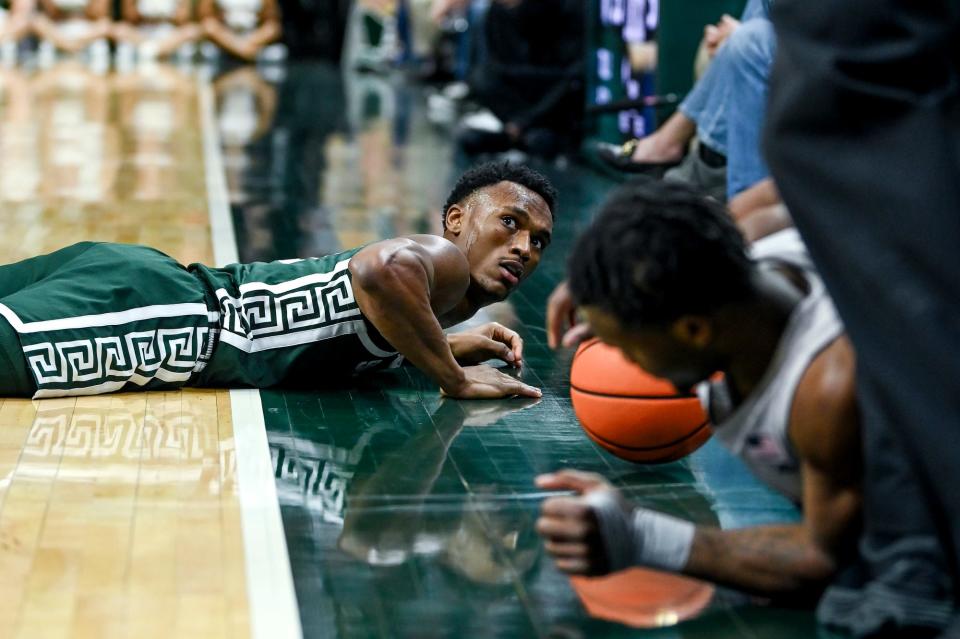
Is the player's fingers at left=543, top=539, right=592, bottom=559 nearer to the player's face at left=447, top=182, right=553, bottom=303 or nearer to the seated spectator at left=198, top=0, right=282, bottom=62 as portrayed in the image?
the player's face at left=447, top=182, right=553, bottom=303

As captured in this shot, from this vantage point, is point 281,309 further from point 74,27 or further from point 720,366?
point 74,27

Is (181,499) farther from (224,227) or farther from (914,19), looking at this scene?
(224,227)

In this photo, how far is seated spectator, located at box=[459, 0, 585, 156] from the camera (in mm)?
11555

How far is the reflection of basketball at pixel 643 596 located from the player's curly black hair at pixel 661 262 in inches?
26.4

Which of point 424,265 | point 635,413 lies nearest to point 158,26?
point 424,265

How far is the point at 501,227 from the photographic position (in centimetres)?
462

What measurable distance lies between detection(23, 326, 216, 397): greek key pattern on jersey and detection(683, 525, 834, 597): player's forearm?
6.95 feet

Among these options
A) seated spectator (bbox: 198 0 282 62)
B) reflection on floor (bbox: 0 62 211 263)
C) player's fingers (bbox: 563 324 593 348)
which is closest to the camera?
player's fingers (bbox: 563 324 593 348)

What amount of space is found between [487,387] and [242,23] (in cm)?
1882

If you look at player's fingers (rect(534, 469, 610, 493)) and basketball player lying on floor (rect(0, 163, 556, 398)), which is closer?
player's fingers (rect(534, 469, 610, 493))

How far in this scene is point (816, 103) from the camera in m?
2.90

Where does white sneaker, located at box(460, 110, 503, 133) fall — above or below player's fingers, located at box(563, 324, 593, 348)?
below

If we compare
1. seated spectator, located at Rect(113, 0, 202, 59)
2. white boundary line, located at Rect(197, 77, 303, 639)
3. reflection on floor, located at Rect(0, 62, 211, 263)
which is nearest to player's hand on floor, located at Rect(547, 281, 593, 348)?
white boundary line, located at Rect(197, 77, 303, 639)

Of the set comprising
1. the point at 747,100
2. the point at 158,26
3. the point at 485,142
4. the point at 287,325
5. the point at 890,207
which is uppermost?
the point at 890,207
